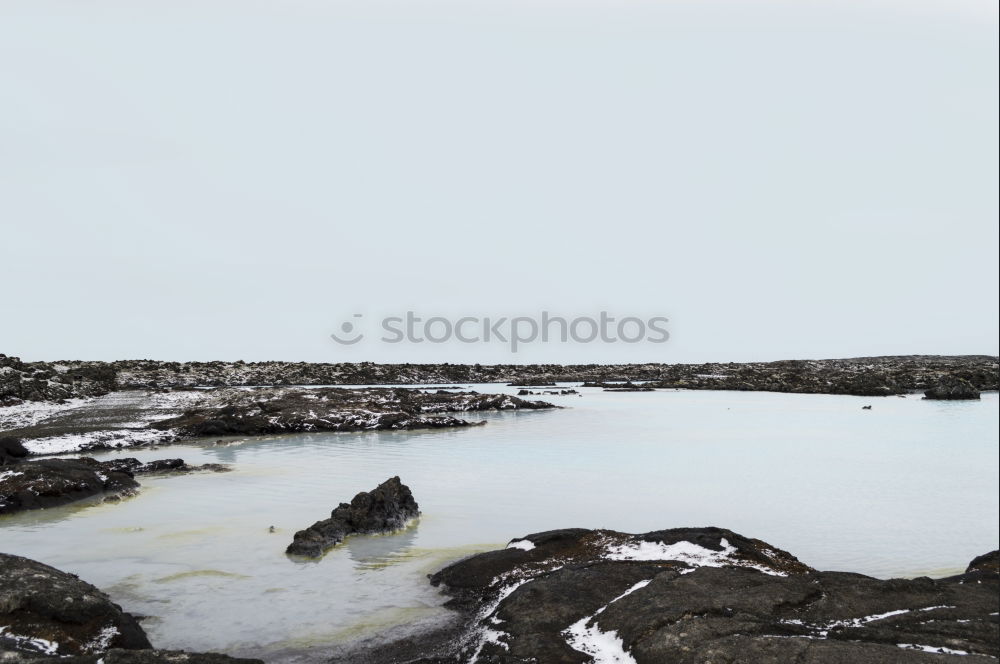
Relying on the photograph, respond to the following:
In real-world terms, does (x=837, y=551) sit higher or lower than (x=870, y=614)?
lower

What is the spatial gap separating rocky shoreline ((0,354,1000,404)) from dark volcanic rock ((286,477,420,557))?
130ft

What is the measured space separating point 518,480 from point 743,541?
11.7 m

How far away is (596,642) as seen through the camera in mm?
8484

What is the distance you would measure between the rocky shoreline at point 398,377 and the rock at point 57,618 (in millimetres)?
42851

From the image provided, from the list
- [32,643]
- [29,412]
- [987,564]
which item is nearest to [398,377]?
[29,412]

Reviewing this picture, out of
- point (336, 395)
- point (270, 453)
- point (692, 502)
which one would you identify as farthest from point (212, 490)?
point (336, 395)

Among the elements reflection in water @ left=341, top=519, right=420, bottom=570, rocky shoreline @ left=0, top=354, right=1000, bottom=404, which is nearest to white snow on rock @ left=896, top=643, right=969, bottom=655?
reflection in water @ left=341, top=519, right=420, bottom=570

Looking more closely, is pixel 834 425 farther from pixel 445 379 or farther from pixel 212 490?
pixel 445 379

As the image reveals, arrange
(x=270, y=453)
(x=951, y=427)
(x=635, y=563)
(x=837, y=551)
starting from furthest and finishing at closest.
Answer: (x=951, y=427)
(x=270, y=453)
(x=837, y=551)
(x=635, y=563)

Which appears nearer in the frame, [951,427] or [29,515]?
[29,515]

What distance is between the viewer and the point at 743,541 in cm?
1230

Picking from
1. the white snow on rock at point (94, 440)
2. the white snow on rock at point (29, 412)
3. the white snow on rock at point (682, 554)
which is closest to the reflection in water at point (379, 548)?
the white snow on rock at point (682, 554)

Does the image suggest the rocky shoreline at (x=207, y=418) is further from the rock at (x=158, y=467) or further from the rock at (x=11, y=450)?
the rock at (x=158, y=467)

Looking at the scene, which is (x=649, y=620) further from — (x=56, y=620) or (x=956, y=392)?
(x=956, y=392)
